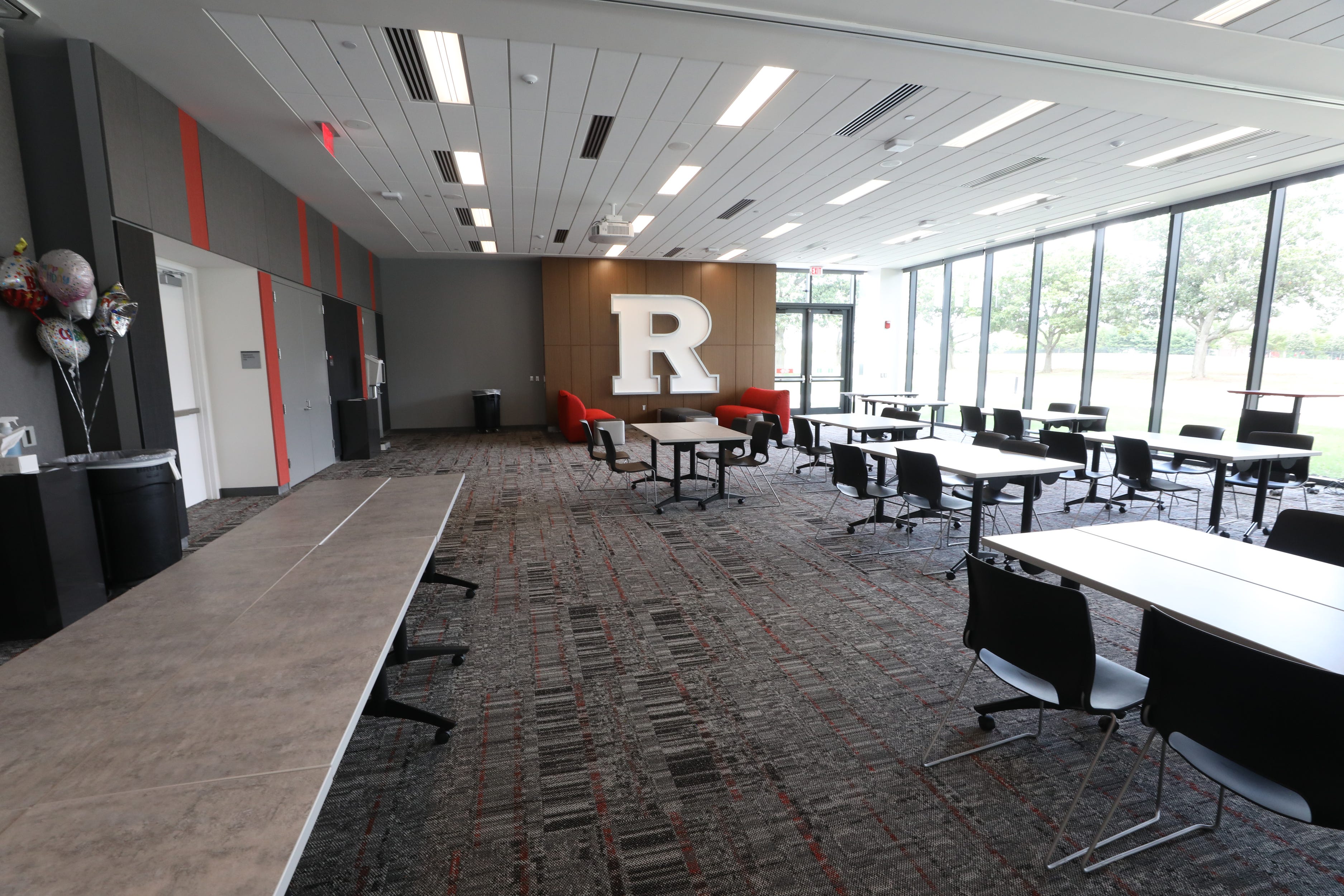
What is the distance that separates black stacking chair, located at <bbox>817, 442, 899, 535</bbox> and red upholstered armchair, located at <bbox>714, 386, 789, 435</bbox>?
20.3 feet

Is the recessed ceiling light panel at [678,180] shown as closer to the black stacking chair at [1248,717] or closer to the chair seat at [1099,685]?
the chair seat at [1099,685]

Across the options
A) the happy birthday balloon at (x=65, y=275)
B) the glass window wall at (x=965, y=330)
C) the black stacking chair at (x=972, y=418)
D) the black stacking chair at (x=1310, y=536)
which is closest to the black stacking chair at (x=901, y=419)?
the black stacking chair at (x=972, y=418)

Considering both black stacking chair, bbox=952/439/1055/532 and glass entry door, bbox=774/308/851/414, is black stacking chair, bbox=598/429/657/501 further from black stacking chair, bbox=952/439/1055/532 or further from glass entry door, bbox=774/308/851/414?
glass entry door, bbox=774/308/851/414

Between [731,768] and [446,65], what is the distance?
487 cm

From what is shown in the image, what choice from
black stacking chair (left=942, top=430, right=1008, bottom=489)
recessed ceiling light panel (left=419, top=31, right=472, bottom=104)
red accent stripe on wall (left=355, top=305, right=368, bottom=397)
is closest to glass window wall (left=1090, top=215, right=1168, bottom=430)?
black stacking chair (left=942, top=430, right=1008, bottom=489)

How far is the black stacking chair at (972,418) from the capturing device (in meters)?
8.59

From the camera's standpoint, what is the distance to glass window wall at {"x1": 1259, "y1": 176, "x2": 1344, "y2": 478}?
7.00m

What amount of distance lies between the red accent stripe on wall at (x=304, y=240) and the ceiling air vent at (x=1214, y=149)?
397 inches

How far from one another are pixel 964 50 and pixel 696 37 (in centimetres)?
166

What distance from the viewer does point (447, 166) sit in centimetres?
665

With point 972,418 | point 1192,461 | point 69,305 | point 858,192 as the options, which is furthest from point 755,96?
point 972,418

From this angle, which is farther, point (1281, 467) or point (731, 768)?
point (1281, 467)

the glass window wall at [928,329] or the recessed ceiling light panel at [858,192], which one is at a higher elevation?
the recessed ceiling light panel at [858,192]

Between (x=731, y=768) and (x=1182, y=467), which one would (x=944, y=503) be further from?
(x=1182, y=467)
